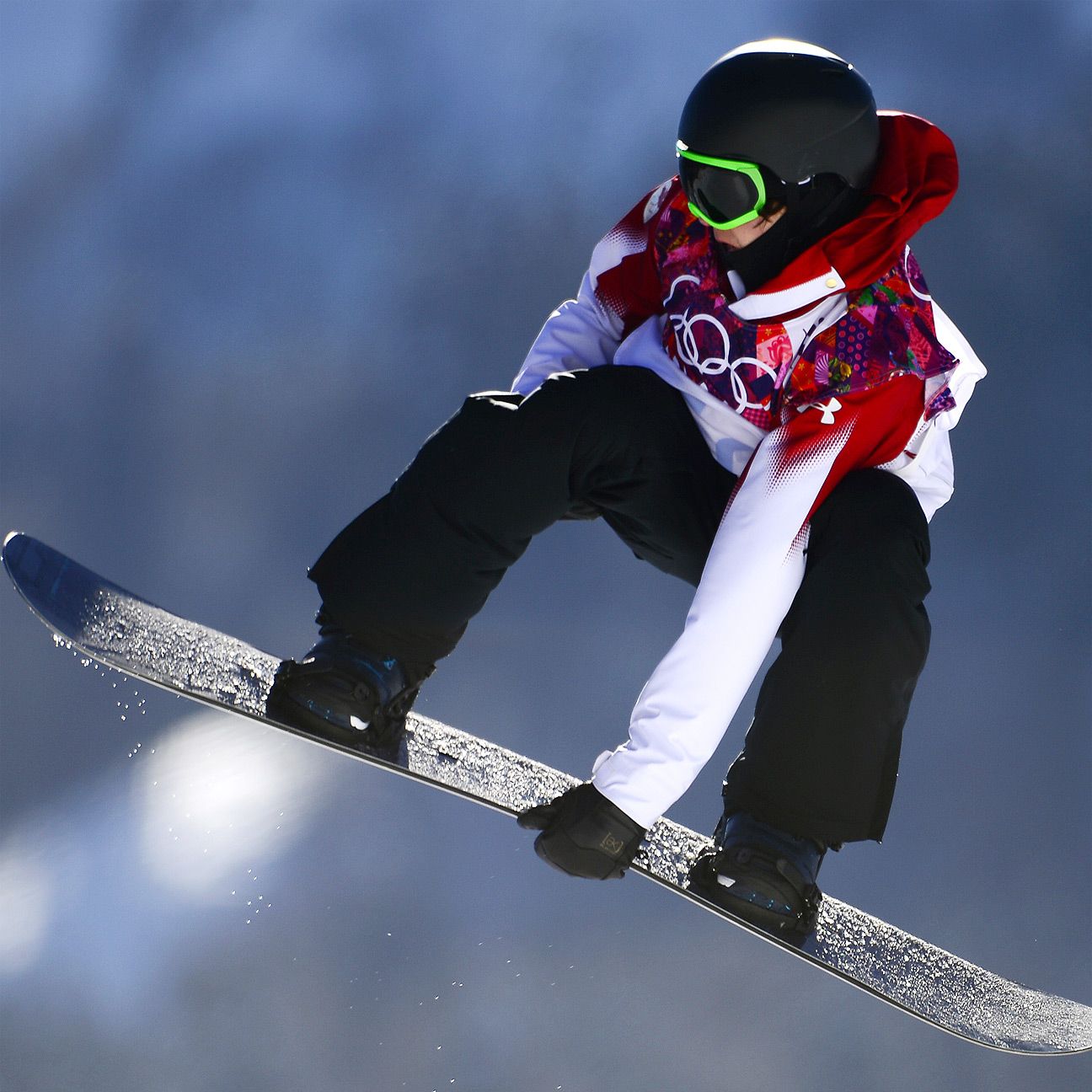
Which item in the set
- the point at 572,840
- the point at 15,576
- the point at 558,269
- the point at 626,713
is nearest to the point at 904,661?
the point at 572,840

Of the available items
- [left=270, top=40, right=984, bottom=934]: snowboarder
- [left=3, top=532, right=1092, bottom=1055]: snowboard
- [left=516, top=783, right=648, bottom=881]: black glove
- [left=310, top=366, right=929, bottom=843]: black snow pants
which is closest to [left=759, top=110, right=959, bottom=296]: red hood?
[left=270, top=40, right=984, bottom=934]: snowboarder

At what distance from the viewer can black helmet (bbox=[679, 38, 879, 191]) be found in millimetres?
2221

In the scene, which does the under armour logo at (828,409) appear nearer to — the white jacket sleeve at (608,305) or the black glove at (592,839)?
the white jacket sleeve at (608,305)

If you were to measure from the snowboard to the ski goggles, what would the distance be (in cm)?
98

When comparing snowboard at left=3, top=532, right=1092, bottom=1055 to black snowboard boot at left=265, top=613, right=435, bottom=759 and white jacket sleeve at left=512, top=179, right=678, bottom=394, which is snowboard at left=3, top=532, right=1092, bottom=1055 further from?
white jacket sleeve at left=512, top=179, right=678, bottom=394

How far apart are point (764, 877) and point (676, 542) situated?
1.79ft

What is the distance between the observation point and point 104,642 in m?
2.46

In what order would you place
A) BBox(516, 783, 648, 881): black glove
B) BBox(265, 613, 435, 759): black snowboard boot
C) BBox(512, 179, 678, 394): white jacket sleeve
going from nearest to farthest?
BBox(516, 783, 648, 881): black glove
BBox(265, 613, 435, 759): black snowboard boot
BBox(512, 179, 678, 394): white jacket sleeve

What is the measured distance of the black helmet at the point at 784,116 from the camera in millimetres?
2221

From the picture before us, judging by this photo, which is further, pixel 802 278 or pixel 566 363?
pixel 566 363

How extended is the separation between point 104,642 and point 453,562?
623mm

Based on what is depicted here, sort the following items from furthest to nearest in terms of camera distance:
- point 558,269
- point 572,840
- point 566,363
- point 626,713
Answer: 1. point 558,269
2. point 626,713
3. point 566,363
4. point 572,840

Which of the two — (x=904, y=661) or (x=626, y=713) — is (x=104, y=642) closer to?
(x=904, y=661)

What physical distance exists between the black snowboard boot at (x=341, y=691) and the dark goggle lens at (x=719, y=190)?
86 centimetres
